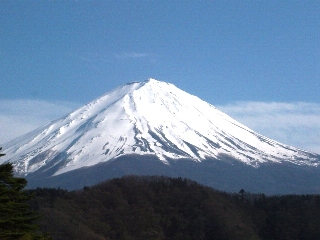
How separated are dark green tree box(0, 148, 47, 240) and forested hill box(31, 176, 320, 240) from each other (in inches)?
386

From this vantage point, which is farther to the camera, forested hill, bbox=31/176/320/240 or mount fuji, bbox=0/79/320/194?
mount fuji, bbox=0/79/320/194

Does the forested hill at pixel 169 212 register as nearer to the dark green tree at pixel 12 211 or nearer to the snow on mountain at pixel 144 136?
the dark green tree at pixel 12 211

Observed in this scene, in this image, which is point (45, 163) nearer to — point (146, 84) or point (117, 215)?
point (146, 84)

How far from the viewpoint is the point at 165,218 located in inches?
1247

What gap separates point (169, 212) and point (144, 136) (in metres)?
61.4

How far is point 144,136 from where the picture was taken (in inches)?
3686

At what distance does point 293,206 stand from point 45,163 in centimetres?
5663

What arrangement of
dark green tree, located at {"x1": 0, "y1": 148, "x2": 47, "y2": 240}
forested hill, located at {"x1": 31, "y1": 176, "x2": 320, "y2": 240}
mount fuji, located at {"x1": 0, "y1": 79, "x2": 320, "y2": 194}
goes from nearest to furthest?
dark green tree, located at {"x1": 0, "y1": 148, "x2": 47, "y2": 240}
forested hill, located at {"x1": 31, "y1": 176, "x2": 320, "y2": 240}
mount fuji, located at {"x1": 0, "y1": 79, "x2": 320, "y2": 194}

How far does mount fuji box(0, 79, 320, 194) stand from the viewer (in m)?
80.7

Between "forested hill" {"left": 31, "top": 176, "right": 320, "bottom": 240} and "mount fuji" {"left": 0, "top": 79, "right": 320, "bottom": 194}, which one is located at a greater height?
"mount fuji" {"left": 0, "top": 79, "right": 320, "bottom": 194}

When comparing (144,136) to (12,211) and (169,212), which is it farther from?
(12,211)

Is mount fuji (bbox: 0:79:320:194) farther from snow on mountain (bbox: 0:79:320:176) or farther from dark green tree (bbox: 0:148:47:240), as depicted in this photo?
dark green tree (bbox: 0:148:47:240)

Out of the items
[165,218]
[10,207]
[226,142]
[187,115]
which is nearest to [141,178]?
[165,218]

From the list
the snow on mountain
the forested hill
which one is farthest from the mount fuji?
the forested hill
